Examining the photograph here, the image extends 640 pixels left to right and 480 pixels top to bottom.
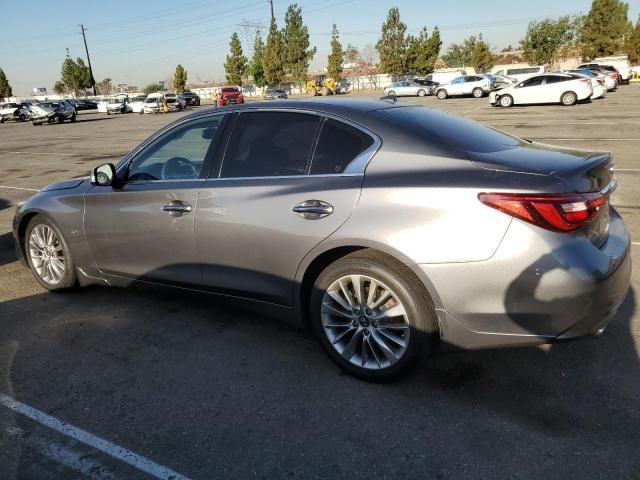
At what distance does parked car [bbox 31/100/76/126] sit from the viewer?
36812 millimetres

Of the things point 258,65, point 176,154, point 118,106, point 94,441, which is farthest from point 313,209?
point 258,65

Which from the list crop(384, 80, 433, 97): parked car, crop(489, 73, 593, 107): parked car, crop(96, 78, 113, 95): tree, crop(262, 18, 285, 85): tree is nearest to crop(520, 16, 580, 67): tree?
crop(384, 80, 433, 97): parked car

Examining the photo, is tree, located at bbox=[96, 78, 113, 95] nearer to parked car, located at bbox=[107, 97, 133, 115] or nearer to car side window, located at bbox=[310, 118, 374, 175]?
parked car, located at bbox=[107, 97, 133, 115]

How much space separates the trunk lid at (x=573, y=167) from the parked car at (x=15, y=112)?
50.5 meters

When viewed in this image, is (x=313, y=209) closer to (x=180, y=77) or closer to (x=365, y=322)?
(x=365, y=322)

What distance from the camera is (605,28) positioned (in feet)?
177

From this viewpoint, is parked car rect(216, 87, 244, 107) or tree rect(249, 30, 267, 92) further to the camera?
tree rect(249, 30, 267, 92)

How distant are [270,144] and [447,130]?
Answer: 3.81 ft

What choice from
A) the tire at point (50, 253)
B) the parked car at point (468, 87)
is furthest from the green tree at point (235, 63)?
the tire at point (50, 253)

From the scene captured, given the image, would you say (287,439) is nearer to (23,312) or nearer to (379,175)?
(379,175)

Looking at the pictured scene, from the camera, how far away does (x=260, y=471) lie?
2.43 metres

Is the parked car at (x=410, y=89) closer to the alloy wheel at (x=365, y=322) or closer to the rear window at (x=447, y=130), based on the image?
the rear window at (x=447, y=130)

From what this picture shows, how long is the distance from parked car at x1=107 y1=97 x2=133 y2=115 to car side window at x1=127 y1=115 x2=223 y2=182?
49453 mm

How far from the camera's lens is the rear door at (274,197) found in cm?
303
